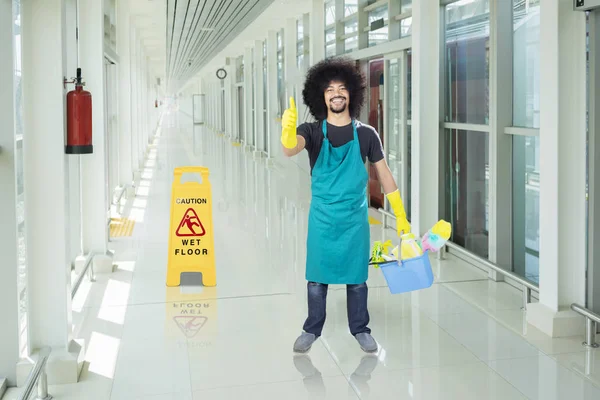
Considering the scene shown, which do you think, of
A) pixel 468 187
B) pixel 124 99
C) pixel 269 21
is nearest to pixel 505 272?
pixel 468 187

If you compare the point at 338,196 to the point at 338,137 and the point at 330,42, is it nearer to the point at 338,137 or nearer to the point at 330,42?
the point at 338,137

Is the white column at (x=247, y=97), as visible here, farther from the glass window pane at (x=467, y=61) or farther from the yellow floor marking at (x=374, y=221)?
the glass window pane at (x=467, y=61)

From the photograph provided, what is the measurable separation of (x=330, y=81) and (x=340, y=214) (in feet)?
2.45

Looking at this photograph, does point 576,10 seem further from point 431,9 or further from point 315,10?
point 315,10

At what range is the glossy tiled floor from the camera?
11.6 ft

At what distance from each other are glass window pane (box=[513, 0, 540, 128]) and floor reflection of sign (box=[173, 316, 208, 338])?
2727 millimetres

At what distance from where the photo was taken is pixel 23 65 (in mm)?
3455

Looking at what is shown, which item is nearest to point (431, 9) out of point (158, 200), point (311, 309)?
point (311, 309)

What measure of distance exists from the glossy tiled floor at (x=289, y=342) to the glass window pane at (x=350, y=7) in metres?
4.67

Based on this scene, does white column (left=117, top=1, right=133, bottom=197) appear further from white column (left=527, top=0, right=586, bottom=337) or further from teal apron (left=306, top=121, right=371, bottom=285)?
white column (left=527, top=0, right=586, bottom=337)

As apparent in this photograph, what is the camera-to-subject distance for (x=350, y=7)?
1053cm

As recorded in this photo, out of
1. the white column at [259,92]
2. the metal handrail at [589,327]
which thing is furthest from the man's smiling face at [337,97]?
the white column at [259,92]

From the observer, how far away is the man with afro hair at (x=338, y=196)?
12.7ft

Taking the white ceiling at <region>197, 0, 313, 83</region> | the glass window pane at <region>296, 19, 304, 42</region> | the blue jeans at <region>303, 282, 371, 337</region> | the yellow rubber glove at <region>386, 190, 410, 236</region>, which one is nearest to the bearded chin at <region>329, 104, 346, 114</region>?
the yellow rubber glove at <region>386, 190, 410, 236</region>
